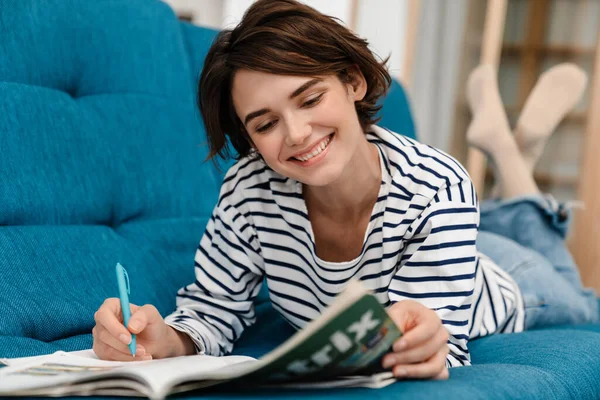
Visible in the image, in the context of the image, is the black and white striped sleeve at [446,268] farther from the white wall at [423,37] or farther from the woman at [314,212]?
the white wall at [423,37]

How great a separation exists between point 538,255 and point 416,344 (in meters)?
1.02

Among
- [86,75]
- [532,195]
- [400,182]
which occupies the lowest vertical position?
[532,195]

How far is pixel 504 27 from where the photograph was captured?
114 inches

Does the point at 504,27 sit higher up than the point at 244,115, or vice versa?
the point at 504,27

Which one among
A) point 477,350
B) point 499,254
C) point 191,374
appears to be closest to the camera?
point 191,374

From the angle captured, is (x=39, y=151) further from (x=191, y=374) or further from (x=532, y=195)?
(x=532, y=195)

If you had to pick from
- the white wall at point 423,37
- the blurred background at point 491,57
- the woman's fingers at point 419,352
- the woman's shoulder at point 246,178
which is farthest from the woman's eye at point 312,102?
the white wall at point 423,37

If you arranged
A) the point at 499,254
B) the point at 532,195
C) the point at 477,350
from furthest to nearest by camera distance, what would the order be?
1. the point at 532,195
2. the point at 499,254
3. the point at 477,350

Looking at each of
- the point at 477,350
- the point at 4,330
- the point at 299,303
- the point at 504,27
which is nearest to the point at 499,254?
the point at 477,350

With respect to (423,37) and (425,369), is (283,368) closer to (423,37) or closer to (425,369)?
(425,369)

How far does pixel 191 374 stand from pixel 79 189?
577 millimetres

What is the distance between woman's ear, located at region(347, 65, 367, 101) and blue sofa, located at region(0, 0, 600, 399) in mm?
421

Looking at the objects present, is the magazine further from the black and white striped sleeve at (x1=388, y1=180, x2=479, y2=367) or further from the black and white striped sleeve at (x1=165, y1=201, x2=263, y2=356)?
the black and white striped sleeve at (x1=165, y1=201, x2=263, y2=356)

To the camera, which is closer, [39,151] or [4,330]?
[4,330]
